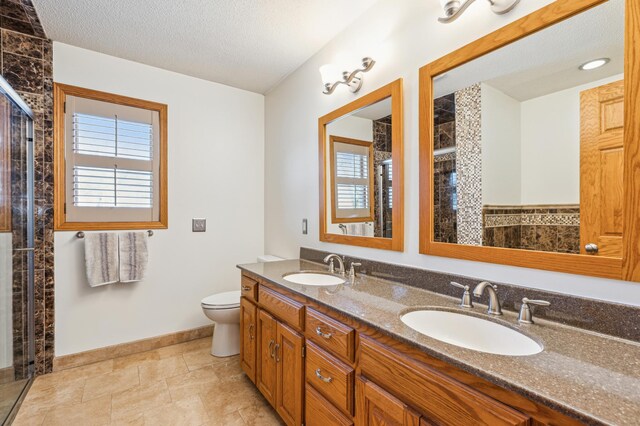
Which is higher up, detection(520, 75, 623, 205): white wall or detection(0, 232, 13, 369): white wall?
detection(520, 75, 623, 205): white wall

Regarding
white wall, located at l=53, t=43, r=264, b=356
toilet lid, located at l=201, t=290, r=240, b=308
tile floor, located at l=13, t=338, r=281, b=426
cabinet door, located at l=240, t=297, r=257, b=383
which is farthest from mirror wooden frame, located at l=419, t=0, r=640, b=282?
white wall, located at l=53, t=43, r=264, b=356

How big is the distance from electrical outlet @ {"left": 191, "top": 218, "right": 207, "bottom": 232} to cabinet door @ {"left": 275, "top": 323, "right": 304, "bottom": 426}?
157 cm

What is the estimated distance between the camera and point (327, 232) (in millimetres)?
2246

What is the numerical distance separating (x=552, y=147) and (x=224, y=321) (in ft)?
7.83

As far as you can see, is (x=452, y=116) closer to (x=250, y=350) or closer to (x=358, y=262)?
(x=358, y=262)

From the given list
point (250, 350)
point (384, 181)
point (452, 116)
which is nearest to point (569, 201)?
point (452, 116)

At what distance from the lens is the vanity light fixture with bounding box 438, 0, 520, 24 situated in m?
1.17

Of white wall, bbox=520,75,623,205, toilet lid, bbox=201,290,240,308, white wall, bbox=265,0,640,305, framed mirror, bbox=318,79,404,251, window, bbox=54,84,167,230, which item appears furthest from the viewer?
toilet lid, bbox=201,290,240,308

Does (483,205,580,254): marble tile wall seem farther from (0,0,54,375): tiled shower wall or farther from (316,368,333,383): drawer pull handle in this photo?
(0,0,54,375): tiled shower wall

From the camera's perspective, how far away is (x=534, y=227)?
111 cm

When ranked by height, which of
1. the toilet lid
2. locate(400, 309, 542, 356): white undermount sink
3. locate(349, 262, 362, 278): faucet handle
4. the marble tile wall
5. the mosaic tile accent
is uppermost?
the mosaic tile accent

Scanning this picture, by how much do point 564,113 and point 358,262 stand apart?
1.26m

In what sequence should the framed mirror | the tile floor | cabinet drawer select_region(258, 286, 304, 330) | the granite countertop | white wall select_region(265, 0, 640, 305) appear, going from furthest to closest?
1. the tile floor
2. the framed mirror
3. cabinet drawer select_region(258, 286, 304, 330)
4. white wall select_region(265, 0, 640, 305)
5. the granite countertop

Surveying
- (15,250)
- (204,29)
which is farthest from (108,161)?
(204,29)
